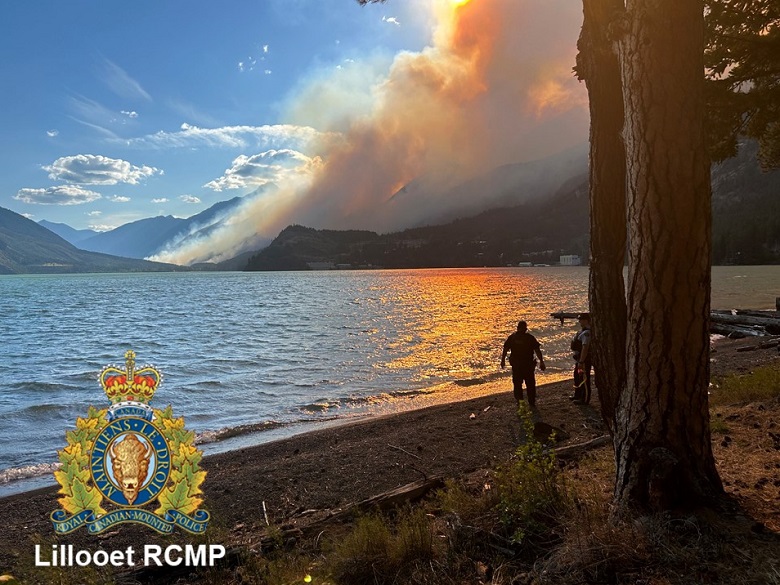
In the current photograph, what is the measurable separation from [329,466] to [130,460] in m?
4.80

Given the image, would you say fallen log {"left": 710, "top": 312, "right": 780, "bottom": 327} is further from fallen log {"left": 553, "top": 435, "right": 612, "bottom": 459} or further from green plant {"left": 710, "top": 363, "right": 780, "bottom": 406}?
fallen log {"left": 553, "top": 435, "right": 612, "bottom": 459}

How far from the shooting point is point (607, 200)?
4.95 metres

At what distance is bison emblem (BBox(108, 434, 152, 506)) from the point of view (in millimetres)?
5547

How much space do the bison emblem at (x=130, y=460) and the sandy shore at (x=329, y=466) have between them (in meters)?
0.98

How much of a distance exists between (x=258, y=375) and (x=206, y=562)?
19.1 meters

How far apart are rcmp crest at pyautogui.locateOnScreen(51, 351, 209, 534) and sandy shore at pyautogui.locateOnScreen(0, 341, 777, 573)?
0.67 m

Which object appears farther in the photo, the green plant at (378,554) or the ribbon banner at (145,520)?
the ribbon banner at (145,520)

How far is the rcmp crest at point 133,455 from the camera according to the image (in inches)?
214

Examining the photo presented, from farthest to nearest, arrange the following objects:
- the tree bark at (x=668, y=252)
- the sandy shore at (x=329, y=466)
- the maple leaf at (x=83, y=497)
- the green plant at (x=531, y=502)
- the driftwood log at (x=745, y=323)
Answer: the driftwood log at (x=745, y=323)
the sandy shore at (x=329, y=466)
the maple leaf at (x=83, y=497)
the green plant at (x=531, y=502)
the tree bark at (x=668, y=252)

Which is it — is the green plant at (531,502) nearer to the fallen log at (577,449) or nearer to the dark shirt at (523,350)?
the fallen log at (577,449)

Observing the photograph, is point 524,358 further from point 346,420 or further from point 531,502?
point 531,502

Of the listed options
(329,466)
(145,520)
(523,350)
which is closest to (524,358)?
(523,350)

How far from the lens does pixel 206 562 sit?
5.06 metres

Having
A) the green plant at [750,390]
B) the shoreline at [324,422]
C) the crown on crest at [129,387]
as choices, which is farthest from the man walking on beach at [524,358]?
the crown on crest at [129,387]
